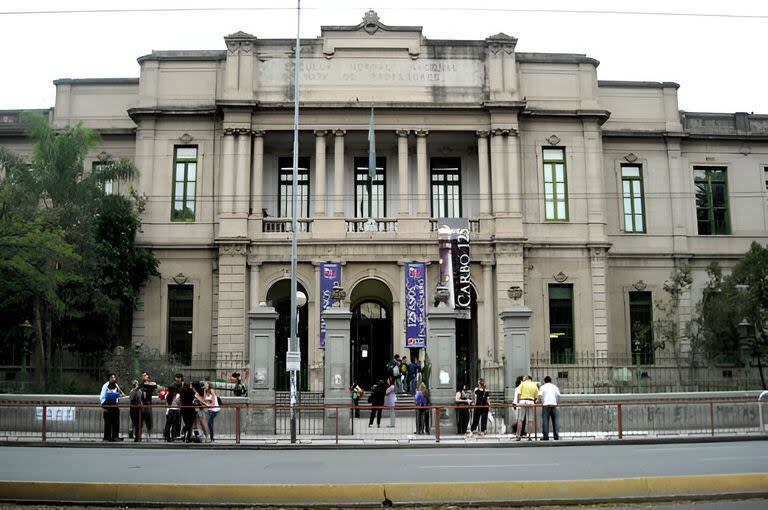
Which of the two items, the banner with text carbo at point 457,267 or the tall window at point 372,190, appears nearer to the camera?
the banner with text carbo at point 457,267

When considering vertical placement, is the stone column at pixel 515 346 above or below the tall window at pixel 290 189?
below

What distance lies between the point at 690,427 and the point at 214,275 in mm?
23126

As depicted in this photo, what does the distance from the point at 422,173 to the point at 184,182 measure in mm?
11618

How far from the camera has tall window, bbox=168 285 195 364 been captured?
39.2 m

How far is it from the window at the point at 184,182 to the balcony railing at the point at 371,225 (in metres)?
7.82

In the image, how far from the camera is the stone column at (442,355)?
2597 centimetres

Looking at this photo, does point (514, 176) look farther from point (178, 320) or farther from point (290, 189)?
point (178, 320)

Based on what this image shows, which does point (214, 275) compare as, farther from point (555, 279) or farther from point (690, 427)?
point (690, 427)

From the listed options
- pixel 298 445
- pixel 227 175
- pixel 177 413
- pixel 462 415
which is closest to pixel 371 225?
pixel 227 175

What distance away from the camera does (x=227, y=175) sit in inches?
1539

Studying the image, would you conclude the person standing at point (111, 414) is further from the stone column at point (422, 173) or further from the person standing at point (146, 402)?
the stone column at point (422, 173)

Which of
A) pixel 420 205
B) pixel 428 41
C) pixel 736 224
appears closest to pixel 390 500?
pixel 420 205

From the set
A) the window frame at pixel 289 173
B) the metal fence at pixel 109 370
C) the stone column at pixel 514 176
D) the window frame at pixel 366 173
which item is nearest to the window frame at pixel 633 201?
the stone column at pixel 514 176

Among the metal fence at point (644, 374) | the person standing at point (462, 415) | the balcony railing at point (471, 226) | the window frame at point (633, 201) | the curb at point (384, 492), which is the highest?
the window frame at point (633, 201)
